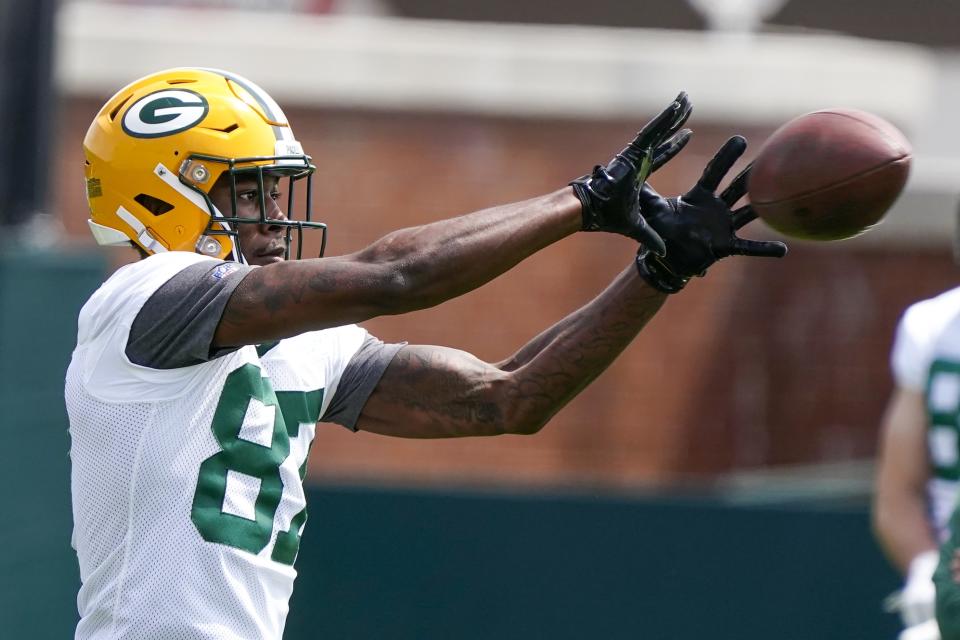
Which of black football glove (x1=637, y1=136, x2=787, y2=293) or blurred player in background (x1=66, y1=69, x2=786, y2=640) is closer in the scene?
blurred player in background (x1=66, y1=69, x2=786, y2=640)

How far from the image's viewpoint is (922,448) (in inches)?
170

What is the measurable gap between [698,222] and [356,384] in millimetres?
818

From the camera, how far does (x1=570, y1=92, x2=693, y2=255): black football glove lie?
9.09ft

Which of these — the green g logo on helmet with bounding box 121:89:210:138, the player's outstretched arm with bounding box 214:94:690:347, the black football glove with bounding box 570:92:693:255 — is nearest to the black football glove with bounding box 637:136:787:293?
the black football glove with bounding box 570:92:693:255

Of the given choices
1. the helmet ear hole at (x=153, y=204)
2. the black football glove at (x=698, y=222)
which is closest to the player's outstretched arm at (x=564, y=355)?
the black football glove at (x=698, y=222)

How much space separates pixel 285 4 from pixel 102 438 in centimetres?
896

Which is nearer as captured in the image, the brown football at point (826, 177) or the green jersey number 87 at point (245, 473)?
the green jersey number 87 at point (245, 473)

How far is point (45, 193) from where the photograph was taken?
5.73 meters

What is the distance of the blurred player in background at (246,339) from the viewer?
2.68 metres

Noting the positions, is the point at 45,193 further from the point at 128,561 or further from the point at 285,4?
the point at 285,4

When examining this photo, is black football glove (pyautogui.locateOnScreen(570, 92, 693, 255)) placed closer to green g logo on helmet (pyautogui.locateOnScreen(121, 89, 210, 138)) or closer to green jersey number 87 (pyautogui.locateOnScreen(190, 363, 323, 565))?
green jersey number 87 (pyautogui.locateOnScreen(190, 363, 323, 565))

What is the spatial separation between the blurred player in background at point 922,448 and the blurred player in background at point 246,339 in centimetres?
137

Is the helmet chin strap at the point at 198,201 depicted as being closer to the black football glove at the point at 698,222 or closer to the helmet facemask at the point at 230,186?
the helmet facemask at the point at 230,186

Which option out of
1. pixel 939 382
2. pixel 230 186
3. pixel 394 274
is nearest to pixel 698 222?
pixel 394 274
